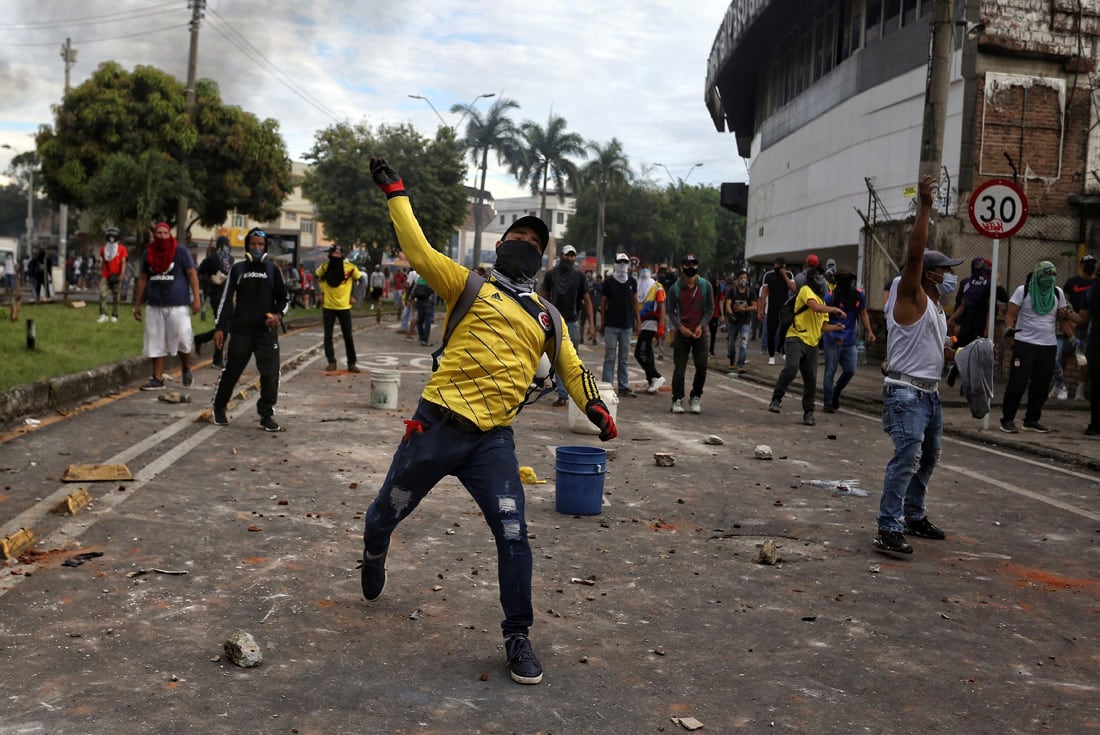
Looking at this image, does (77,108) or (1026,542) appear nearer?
(1026,542)

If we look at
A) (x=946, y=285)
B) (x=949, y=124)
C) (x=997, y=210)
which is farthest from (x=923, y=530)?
(x=949, y=124)

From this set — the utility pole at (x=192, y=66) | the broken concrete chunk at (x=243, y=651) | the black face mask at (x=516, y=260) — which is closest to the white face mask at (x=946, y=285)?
the black face mask at (x=516, y=260)

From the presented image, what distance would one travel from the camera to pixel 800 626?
521 cm

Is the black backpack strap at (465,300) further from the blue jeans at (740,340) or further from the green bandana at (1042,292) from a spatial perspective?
the blue jeans at (740,340)

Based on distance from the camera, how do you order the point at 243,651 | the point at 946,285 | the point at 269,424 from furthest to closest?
the point at 269,424, the point at 946,285, the point at 243,651

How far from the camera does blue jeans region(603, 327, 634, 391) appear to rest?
14.9m

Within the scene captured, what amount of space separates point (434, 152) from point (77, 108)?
19676 millimetres

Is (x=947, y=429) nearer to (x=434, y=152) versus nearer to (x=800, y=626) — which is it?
(x=800, y=626)

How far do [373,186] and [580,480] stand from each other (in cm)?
4934

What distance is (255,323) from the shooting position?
1091cm

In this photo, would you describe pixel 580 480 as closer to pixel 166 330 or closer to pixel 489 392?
pixel 489 392

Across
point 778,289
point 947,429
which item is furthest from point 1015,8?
point 947,429

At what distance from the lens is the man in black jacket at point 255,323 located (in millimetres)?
10703

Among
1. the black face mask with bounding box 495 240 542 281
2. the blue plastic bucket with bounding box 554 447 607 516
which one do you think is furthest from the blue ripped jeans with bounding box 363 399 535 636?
the blue plastic bucket with bounding box 554 447 607 516
